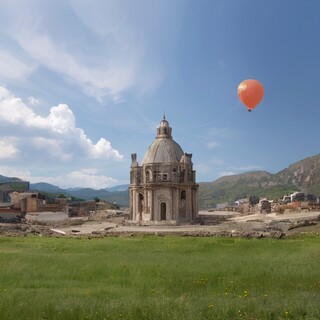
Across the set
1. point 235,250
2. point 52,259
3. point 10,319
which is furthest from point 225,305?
point 235,250

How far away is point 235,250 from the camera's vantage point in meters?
25.2

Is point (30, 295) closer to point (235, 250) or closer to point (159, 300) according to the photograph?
point (159, 300)

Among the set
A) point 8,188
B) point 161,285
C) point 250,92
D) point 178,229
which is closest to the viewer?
point 161,285

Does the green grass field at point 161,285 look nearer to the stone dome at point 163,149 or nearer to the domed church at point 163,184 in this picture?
the domed church at point 163,184

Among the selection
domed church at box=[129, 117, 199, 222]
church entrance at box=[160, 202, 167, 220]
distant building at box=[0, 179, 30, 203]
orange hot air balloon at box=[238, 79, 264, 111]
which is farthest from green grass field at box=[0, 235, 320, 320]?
distant building at box=[0, 179, 30, 203]

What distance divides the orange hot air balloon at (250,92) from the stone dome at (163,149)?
33378 mm

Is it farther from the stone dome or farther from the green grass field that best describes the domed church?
the green grass field

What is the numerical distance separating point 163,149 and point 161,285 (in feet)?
149

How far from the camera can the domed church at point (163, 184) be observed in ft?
193

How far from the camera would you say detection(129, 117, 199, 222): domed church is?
2312 inches

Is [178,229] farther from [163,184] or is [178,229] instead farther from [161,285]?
[161,285]

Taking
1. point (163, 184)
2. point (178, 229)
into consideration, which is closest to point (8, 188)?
point (163, 184)

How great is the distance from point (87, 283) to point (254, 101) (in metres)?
15.2

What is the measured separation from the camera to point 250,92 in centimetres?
Result: 2555
